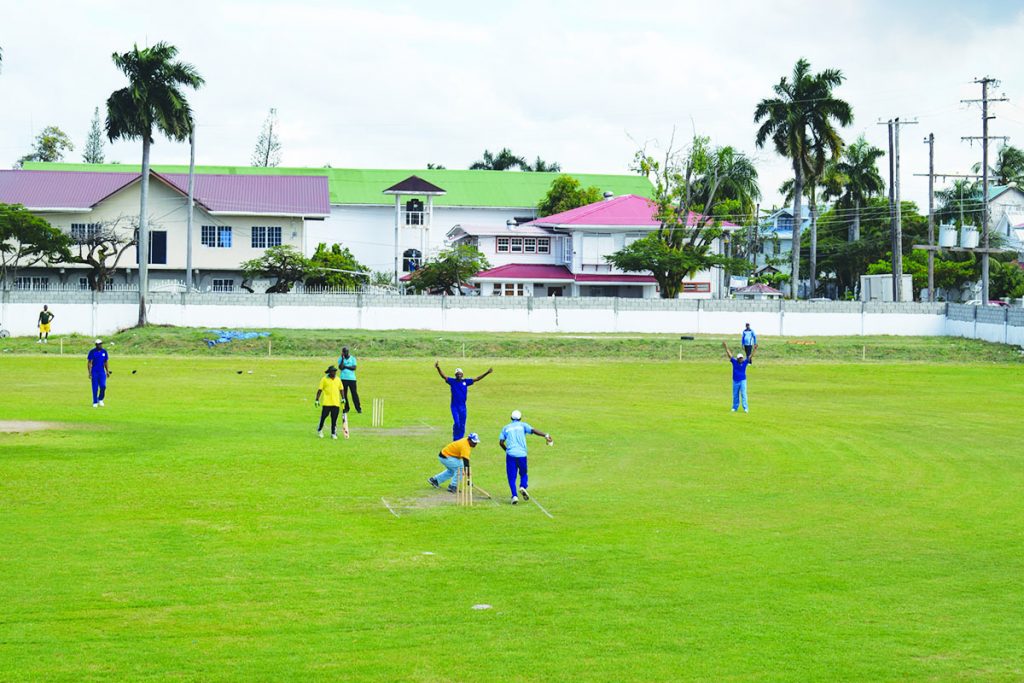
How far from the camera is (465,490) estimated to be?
21.7m

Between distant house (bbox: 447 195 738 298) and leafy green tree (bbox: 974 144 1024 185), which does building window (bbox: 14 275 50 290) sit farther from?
leafy green tree (bbox: 974 144 1024 185)

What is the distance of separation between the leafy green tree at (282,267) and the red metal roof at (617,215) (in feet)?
64.1

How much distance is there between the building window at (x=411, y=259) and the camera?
106m

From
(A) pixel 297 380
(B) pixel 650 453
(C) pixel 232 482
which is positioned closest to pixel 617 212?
(A) pixel 297 380

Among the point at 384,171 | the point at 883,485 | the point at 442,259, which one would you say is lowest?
the point at 883,485

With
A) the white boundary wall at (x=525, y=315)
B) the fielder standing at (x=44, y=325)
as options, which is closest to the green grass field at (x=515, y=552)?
the fielder standing at (x=44, y=325)

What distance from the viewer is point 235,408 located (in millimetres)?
37156

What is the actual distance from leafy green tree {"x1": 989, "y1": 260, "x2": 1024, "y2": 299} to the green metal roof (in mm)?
33856

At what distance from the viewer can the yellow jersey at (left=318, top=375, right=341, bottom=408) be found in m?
28.9

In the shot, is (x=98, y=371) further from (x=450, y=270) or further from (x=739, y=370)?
(x=450, y=270)

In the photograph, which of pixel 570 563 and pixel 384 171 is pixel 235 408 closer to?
pixel 570 563

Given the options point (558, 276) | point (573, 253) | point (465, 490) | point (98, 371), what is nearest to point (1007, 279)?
point (573, 253)

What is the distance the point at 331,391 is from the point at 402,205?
81.5 m

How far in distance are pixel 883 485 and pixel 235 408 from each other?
2028cm
